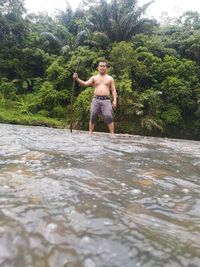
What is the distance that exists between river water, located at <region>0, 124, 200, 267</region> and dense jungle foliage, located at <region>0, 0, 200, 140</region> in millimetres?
11562

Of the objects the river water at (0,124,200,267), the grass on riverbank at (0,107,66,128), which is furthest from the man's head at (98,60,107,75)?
the grass on riverbank at (0,107,66,128)

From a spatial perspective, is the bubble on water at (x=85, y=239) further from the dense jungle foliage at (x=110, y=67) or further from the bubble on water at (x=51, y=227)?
the dense jungle foliage at (x=110, y=67)

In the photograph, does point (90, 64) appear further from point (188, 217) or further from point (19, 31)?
point (188, 217)

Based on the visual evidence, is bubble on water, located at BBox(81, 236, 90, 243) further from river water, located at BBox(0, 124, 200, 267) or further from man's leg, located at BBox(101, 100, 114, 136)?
man's leg, located at BBox(101, 100, 114, 136)

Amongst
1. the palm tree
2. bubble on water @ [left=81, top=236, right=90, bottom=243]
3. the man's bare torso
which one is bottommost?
bubble on water @ [left=81, top=236, right=90, bottom=243]

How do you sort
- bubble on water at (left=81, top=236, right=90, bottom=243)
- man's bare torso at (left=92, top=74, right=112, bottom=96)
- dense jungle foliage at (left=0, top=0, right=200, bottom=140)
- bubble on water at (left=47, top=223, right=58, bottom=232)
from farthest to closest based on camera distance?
dense jungle foliage at (left=0, top=0, right=200, bottom=140) → man's bare torso at (left=92, top=74, right=112, bottom=96) → bubble on water at (left=47, top=223, right=58, bottom=232) → bubble on water at (left=81, top=236, right=90, bottom=243)

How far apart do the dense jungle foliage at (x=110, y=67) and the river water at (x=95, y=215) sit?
11.6 meters

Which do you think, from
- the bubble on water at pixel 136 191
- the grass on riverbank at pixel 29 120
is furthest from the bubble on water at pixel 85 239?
the grass on riverbank at pixel 29 120

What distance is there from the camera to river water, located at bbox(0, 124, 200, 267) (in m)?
1.77

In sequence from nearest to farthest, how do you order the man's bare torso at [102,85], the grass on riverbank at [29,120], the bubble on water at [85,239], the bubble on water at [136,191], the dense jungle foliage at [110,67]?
the bubble on water at [85,239] < the bubble on water at [136,191] < the man's bare torso at [102,85] < the dense jungle foliage at [110,67] < the grass on riverbank at [29,120]

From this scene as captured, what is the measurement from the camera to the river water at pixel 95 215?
177 centimetres

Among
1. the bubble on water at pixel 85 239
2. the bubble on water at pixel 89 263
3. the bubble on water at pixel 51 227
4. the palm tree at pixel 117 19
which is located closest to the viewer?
the bubble on water at pixel 89 263

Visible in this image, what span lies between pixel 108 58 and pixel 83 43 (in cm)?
324

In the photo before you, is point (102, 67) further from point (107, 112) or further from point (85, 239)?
point (85, 239)
